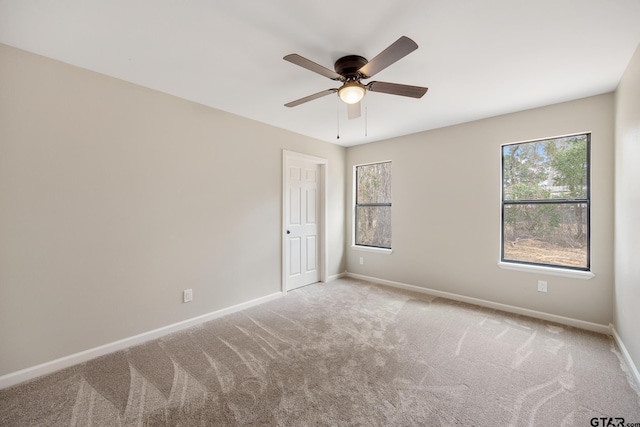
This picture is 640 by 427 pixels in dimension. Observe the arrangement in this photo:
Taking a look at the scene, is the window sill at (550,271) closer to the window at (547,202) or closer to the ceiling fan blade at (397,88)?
the window at (547,202)

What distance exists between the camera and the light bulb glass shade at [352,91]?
2.00m

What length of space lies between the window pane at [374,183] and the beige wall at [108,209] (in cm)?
217

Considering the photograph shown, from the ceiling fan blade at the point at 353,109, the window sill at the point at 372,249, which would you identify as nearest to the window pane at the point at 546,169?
the window sill at the point at 372,249

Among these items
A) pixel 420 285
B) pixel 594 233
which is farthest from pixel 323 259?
pixel 594 233

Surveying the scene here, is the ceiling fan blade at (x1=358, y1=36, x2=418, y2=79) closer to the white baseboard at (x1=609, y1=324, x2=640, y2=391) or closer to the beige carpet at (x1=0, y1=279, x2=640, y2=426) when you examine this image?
the beige carpet at (x1=0, y1=279, x2=640, y2=426)

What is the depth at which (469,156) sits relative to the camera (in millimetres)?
3588

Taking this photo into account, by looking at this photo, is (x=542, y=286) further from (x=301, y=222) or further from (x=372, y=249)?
(x=301, y=222)

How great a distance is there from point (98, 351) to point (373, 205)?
3.98 m

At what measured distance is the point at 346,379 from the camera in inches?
79.1

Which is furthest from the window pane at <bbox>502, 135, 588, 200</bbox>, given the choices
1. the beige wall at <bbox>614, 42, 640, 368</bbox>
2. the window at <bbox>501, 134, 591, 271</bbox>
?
the beige wall at <bbox>614, 42, 640, 368</bbox>

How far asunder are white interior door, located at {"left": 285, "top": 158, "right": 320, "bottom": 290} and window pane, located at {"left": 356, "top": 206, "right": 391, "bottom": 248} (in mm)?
871

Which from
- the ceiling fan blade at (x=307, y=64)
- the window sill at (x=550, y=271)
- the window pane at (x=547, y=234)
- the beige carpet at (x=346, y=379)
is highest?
the ceiling fan blade at (x=307, y=64)

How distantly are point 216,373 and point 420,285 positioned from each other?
3.11 metres

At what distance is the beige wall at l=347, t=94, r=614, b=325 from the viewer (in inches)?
109
